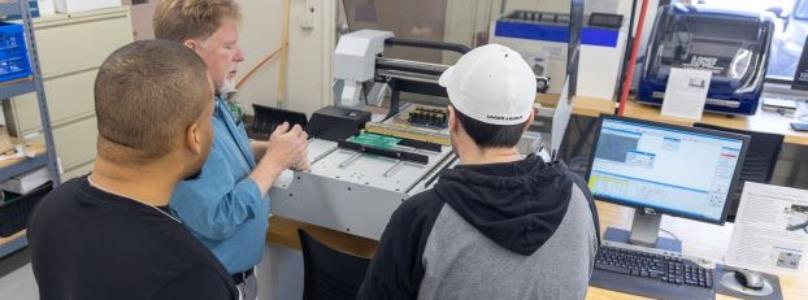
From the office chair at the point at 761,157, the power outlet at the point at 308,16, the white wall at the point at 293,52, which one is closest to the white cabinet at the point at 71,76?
the white wall at the point at 293,52

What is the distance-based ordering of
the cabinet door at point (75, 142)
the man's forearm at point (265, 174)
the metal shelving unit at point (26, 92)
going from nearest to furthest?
1. the man's forearm at point (265, 174)
2. the metal shelving unit at point (26, 92)
3. the cabinet door at point (75, 142)

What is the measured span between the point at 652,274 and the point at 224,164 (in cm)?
112

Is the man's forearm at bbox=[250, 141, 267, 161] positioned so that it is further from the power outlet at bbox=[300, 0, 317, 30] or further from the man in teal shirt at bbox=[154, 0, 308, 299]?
the power outlet at bbox=[300, 0, 317, 30]

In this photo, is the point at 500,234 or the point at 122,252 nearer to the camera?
the point at 122,252

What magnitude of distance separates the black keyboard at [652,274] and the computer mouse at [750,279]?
0.08 m

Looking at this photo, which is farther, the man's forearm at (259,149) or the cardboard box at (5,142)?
the cardboard box at (5,142)

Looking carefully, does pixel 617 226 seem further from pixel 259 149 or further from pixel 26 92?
pixel 26 92

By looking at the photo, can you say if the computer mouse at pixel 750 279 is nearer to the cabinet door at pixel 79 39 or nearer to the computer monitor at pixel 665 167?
the computer monitor at pixel 665 167

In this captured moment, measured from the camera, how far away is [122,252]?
85 centimetres

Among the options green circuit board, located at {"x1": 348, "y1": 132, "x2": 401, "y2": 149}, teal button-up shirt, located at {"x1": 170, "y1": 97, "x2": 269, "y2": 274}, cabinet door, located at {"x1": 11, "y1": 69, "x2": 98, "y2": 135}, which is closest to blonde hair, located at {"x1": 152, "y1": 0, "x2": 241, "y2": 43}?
teal button-up shirt, located at {"x1": 170, "y1": 97, "x2": 269, "y2": 274}

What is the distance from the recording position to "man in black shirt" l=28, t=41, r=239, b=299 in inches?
33.4

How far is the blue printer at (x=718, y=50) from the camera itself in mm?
2785

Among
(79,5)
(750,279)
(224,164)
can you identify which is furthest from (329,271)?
(79,5)

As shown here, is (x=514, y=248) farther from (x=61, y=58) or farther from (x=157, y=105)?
(x=61, y=58)
